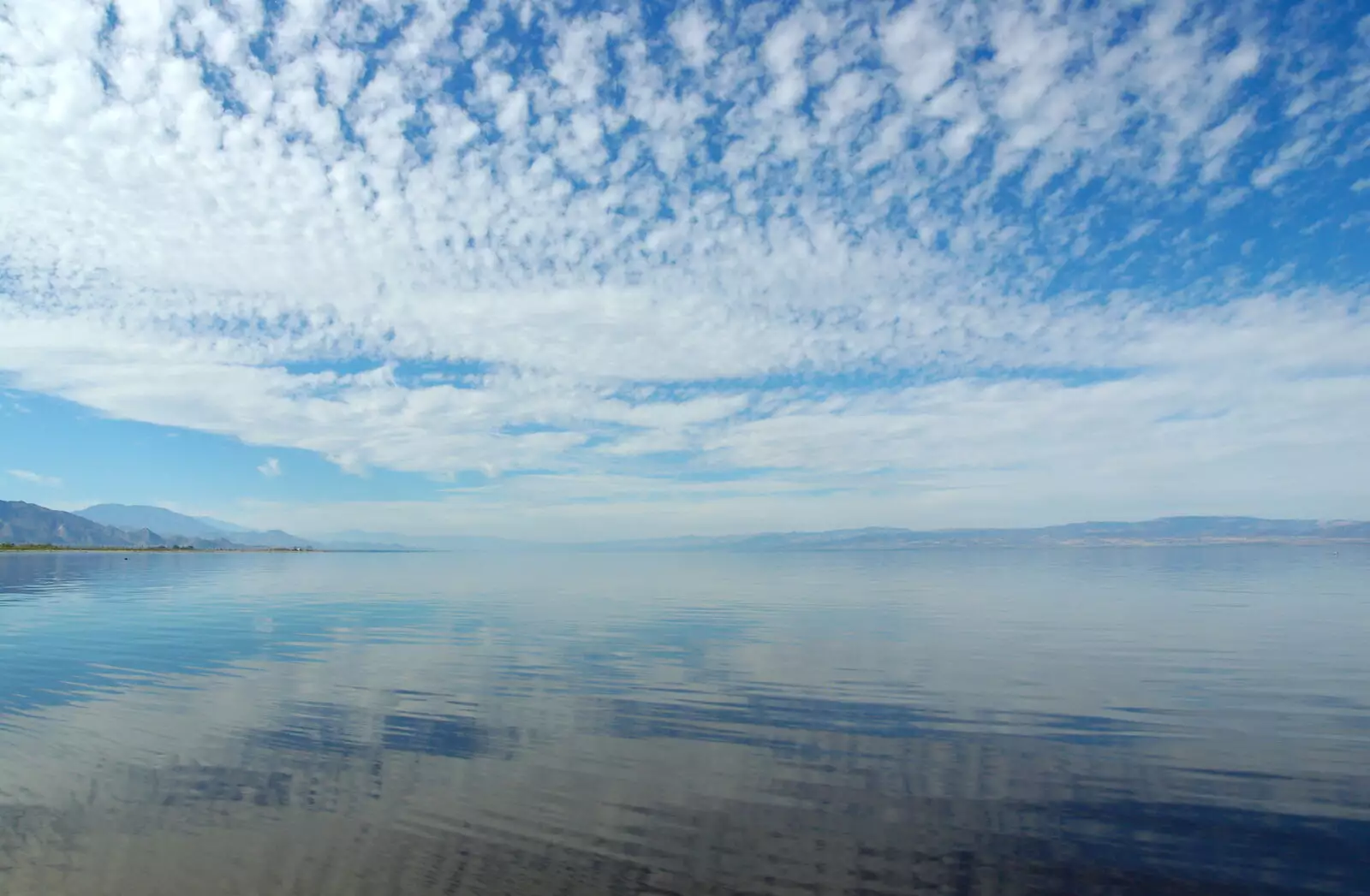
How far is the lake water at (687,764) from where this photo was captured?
41.8ft

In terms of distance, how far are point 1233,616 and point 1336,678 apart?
1047 inches

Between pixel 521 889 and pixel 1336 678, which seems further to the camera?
pixel 1336 678

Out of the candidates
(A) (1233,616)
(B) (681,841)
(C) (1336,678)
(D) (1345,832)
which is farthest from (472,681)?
(A) (1233,616)

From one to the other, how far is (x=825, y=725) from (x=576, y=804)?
982 cm

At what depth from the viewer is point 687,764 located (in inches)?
731

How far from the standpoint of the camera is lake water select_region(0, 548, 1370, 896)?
1275 centimetres

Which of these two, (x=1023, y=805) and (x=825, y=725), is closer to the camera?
(x=1023, y=805)

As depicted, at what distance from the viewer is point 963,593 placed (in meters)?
79.3

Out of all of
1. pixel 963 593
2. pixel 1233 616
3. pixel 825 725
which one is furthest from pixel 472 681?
pixel 963 593

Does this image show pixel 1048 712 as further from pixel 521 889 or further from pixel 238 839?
pixel 238 839

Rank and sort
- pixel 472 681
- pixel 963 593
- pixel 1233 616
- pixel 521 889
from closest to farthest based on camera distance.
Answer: pixel 521 889 < pixel 472 681 < pixel 1233 616 < pixel 963 593

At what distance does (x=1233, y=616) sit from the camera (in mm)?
52812

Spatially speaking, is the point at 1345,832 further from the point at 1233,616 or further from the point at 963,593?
the point at 963,593

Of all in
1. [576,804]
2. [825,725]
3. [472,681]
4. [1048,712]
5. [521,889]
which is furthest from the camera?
[472,681]
